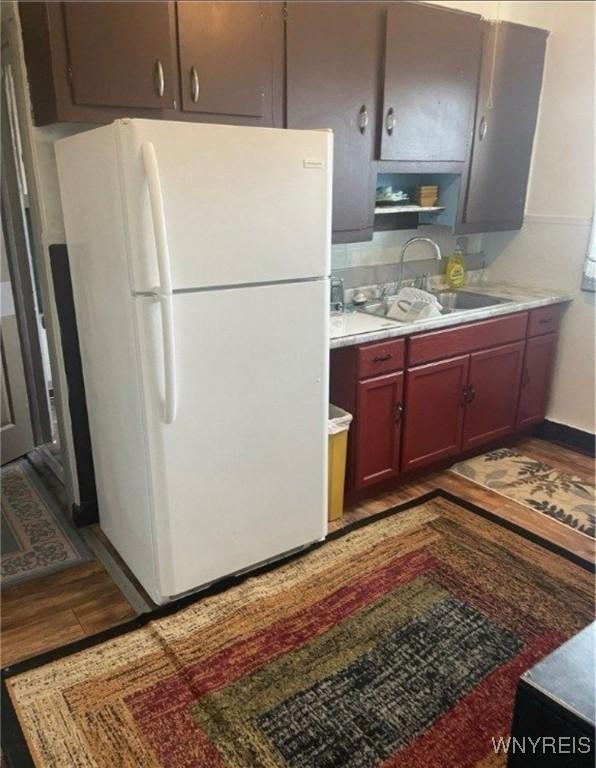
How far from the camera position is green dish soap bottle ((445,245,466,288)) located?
352 cm

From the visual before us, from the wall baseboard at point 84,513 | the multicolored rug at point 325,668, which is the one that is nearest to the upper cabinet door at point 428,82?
the multicolored rug at point 325,668

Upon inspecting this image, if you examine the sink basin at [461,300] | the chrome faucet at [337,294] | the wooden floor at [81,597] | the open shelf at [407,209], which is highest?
the open shelf at [407,209]

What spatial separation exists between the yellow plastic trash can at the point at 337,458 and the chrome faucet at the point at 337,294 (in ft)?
2.15

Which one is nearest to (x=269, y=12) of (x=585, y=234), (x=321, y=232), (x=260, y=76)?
(x=260, y=76)

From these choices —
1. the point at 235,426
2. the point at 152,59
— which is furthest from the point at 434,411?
the point at 152,59

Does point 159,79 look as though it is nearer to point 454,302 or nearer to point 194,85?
point 194,85

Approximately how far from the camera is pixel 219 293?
1874mm

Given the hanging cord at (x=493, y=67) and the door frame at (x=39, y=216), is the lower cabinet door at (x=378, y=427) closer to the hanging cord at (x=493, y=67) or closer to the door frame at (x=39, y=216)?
the door frame at (x=39, y=216)

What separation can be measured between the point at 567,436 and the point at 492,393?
707 mm

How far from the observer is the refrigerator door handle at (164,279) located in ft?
5.29

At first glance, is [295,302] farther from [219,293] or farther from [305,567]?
[305,567]

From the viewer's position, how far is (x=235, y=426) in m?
2.04

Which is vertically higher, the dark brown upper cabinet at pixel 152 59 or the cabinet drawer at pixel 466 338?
the dark brown upper cabinet at pixel 152 59

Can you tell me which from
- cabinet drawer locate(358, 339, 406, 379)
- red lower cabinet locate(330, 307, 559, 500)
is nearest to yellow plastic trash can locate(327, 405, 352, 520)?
red lower cabinet locate(330, 307, 559, 500)
